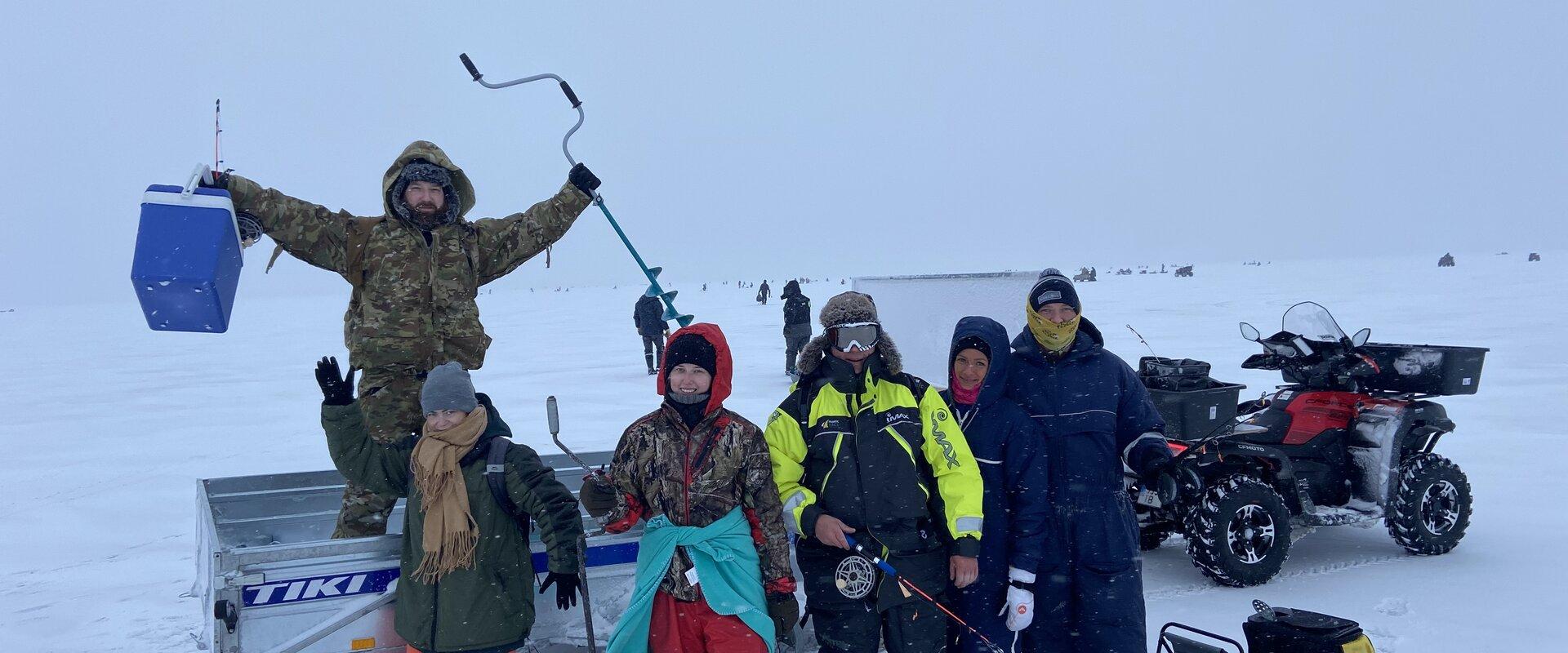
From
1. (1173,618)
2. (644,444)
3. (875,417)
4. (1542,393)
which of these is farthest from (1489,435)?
(644,444)

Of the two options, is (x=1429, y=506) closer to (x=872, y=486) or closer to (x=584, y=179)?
(x=872, y=486)

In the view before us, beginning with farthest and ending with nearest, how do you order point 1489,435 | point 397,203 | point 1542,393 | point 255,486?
point 1542,393, point 1489,435, point 255,486, point 397,203

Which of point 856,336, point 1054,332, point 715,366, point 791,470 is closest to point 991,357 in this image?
point 1054,332

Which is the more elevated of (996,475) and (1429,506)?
(996,475)

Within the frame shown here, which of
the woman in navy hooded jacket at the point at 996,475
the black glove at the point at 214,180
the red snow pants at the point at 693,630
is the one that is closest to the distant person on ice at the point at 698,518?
the red snow pants at the point at 693,630

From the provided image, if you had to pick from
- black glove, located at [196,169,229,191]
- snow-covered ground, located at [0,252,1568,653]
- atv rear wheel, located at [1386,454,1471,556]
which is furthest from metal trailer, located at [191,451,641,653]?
atv rear wheel, located at [1386,454,1471,556]

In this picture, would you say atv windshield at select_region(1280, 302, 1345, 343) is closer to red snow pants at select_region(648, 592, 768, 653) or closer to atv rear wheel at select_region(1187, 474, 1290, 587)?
atv rear wheel at select_region(1187, 474, 1290, 587)

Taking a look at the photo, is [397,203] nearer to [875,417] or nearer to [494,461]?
[494,461]

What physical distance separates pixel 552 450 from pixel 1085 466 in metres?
6.17

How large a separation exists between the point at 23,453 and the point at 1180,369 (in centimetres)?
1068

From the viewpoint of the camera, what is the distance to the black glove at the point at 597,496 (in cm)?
281

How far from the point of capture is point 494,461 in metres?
2.89

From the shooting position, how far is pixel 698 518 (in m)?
2.83

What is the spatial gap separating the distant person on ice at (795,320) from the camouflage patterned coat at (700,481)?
1042cm
